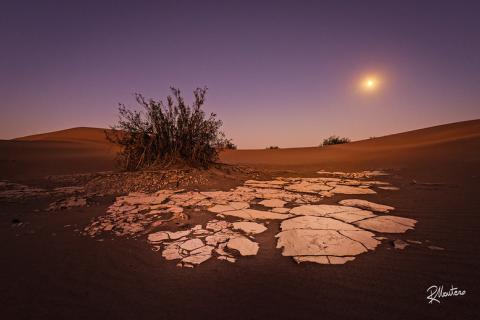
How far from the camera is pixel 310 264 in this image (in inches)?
77.7

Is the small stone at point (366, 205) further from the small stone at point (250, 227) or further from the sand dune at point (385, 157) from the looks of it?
the sand dune at point (385, 157)

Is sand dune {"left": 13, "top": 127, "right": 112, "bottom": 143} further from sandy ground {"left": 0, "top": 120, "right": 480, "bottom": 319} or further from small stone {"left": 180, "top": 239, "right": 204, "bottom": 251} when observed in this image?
small stone {"left": 180, "top": 239, "right": 204, "bottom": 251}

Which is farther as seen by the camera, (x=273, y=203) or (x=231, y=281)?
(x=273, y=203)

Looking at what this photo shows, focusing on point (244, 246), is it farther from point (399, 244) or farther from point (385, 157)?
point (385, 157)

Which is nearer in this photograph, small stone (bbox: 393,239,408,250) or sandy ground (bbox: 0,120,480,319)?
sandy ground (bbox: 0,120,480,319)

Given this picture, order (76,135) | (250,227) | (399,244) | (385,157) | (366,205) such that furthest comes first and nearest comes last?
(76,135) < (385,157) < (366,205) < (250,227) < (399,244)

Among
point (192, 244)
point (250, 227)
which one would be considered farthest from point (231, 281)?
point (250, 227)

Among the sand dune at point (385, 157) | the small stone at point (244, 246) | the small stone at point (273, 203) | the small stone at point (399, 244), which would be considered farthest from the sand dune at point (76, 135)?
the small stone at point (399, 244)

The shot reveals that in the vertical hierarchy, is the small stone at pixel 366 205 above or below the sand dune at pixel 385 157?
below

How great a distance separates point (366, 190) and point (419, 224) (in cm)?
191

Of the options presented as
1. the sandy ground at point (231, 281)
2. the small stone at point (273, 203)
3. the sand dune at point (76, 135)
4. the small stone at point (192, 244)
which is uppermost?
the sand dune at point (76, 135)

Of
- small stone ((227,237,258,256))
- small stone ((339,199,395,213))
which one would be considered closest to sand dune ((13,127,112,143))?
small stone ((339,199,395,213))

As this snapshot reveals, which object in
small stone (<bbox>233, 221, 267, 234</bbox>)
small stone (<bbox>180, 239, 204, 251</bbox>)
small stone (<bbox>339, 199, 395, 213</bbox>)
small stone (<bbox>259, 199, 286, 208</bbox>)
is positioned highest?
small stone (<bbox>259, 199, 286, 208</bbox>)

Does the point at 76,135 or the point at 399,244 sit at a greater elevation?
the point at 76,135
